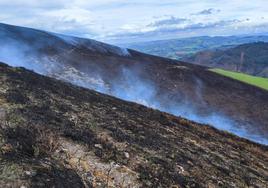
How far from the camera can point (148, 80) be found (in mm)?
44375

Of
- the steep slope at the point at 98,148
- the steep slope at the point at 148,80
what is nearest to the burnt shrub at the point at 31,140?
the steep slope at the point at 98,148

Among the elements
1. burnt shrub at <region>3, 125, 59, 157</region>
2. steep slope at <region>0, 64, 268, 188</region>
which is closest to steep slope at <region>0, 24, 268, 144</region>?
steep slope at <region>0, 64, 268, 188</region>

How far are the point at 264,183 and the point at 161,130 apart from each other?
5.16 m

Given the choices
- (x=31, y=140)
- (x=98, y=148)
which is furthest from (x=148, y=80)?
(x=31, y=140)

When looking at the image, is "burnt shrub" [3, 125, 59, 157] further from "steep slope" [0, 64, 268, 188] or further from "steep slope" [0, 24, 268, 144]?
"steep slope" [0, 24, 268, 144]

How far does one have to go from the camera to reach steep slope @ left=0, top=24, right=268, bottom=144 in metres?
38.6

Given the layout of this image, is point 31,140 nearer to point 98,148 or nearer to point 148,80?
point 98,148

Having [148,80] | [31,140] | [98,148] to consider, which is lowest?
[148,80]

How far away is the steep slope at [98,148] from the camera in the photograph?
11.0m

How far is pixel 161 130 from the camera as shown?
59.6 feet

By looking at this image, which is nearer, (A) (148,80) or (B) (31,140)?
(B) (31,140)

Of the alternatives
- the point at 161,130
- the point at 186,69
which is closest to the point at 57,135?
the point at 161,130

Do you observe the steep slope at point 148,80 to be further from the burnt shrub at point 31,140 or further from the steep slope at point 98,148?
the burnt shrub at point 31,140

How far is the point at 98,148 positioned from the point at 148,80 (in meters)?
31.6
